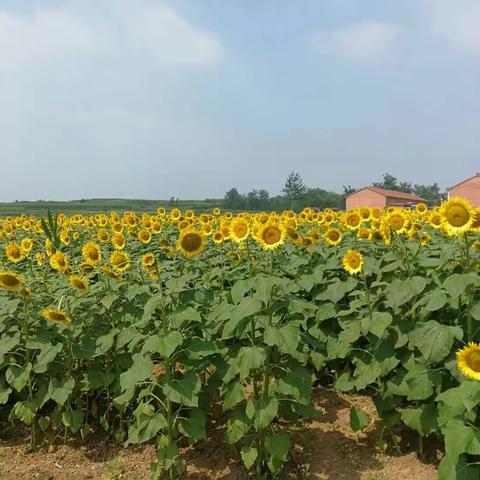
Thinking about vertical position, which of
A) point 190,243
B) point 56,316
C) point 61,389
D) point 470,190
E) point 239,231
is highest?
point 470,190

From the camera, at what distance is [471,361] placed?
258 centimetres

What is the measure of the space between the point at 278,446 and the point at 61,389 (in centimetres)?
162

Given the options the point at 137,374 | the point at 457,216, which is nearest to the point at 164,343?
the point at 137,374

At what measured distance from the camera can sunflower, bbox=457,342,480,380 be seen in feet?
8.41

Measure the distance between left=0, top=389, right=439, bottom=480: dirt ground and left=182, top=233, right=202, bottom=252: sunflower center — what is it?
147 centimetres

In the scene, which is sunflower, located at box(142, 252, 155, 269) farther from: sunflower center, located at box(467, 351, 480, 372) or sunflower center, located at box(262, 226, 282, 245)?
sunflower center, located at box(467, 351, 480, 372)

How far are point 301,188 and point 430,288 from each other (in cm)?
3890

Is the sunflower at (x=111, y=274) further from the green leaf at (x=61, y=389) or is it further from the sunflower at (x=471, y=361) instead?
the sunflower at (x=471, y=361)

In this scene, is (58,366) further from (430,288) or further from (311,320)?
(430,288)

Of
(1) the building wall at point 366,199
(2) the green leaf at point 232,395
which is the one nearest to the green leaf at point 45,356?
(2) the green leaf at point 232,395

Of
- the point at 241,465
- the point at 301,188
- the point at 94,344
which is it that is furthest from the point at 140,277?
the point at 301,188

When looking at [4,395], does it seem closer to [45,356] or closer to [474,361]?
[45,356]

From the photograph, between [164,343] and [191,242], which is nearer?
[164,343]

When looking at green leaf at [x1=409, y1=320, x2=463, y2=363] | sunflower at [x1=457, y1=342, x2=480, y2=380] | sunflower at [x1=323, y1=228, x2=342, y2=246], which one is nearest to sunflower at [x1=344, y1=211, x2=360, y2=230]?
sunflower at [x1=323, y1=228, x2=342, y2=246]
